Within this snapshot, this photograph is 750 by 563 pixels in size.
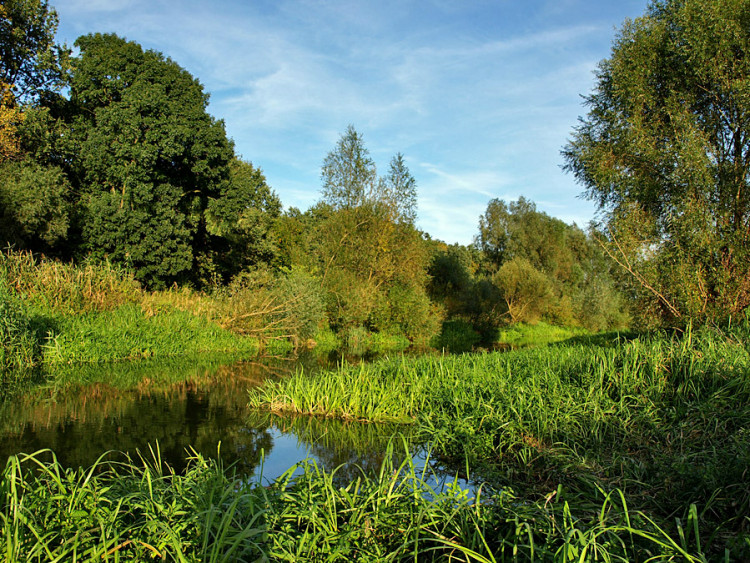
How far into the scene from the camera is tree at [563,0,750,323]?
1158cm

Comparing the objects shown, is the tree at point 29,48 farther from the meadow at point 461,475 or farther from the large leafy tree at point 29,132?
the meadow at point 461,475

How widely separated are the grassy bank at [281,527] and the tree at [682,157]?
32.6ft

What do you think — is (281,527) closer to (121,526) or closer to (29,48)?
(121,526)

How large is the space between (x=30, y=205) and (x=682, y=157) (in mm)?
21367

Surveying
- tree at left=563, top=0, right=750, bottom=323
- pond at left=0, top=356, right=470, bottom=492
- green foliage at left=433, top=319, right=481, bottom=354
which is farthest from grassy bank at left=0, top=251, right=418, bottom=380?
tree at left=563, top=0, right=750, bottom=323

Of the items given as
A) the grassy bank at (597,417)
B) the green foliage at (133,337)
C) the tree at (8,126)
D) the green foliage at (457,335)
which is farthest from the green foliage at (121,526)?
the tree at (8,126)

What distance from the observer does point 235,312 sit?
1872cm

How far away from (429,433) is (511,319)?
28.2m

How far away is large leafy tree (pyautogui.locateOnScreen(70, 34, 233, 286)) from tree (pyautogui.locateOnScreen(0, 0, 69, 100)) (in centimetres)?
130

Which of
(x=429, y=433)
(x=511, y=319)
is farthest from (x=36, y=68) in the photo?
(x=511, y=319)

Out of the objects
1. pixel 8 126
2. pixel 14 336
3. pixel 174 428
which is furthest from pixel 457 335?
pixel 8 126

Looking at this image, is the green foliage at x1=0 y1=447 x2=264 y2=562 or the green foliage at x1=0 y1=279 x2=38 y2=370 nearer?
the green foliage at x1=0 y1=447 x2=264 y2=562

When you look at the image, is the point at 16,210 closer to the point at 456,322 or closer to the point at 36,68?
the point at 36,68

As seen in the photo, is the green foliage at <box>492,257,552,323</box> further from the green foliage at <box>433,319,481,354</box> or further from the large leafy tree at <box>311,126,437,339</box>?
the large leafy tree at <box>311,126,437,339</box>
